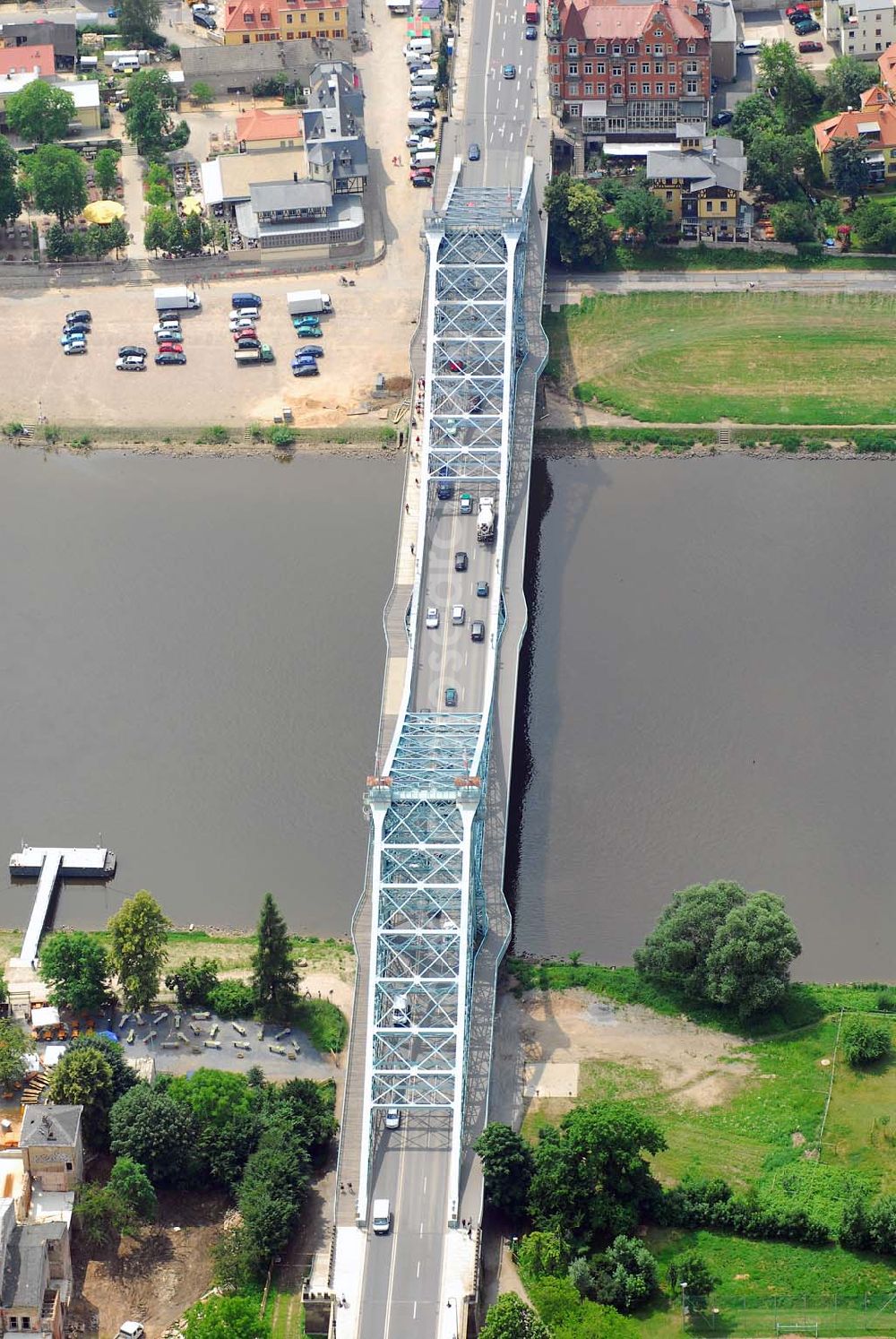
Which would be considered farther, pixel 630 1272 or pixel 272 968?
pixel 272 968

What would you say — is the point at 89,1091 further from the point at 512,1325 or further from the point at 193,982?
the point at 512,1325

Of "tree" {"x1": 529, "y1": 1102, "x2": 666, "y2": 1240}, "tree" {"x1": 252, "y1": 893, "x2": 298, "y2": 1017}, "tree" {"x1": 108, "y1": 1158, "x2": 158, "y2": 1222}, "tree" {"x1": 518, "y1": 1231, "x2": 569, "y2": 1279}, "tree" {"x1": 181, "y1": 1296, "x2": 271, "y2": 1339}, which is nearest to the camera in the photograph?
"tree" {"x1": 181, "y1": 1296, "x2": 271, "y2": 1339}

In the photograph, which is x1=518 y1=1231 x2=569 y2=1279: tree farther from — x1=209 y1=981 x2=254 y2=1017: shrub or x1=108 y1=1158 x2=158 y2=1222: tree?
x1=209 y1=981 x2=254 y2=1017: shrub

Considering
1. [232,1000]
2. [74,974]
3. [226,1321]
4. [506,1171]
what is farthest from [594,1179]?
[74,974]

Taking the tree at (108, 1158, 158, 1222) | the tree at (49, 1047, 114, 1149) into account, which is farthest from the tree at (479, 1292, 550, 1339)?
the tree at (49, 1047, 114, 1149)

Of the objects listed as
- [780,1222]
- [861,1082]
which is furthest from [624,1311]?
[861,1082]

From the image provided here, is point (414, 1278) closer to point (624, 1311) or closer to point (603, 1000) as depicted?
point (624, 1311)

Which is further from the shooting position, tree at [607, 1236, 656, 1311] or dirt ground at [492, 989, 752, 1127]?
dirt ground at [492, 989, 752, 1127]
